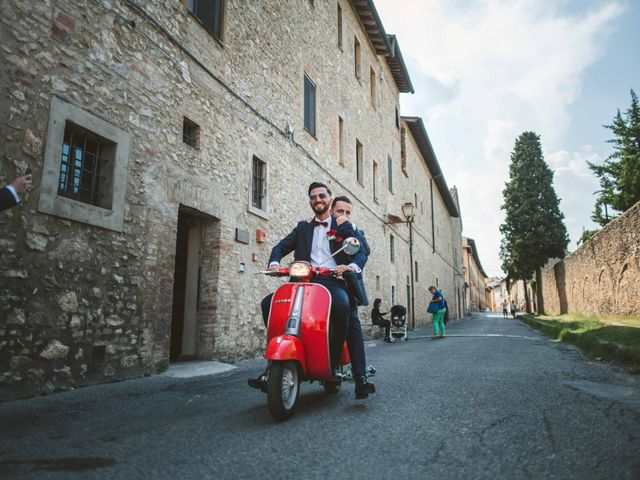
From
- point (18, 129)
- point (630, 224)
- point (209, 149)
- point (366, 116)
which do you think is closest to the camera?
point (18, 129)

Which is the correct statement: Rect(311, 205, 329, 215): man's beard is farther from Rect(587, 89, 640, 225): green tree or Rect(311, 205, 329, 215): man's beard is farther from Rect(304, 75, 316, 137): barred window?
Rect(587, 89, 640, 225): green tree

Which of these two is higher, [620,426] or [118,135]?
[118,135]

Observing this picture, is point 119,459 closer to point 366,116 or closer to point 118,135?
point 118,135

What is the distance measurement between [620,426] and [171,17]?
7.11 m

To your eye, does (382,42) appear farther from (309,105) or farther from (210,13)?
(210,13)

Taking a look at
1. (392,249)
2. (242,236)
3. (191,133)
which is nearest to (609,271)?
(392,249)

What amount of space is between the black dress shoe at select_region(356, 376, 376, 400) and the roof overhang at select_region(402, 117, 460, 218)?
21.8 metres

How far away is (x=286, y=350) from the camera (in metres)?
3.08

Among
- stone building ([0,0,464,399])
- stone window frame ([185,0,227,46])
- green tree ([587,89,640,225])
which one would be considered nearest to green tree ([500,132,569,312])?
green tree ([587,89,640,225])

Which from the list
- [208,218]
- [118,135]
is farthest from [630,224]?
[118,135]

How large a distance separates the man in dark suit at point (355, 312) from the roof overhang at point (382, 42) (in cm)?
1439

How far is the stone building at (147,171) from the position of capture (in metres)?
4.39

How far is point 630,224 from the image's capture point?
458 inches

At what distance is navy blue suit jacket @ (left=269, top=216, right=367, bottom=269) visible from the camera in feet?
12.5
